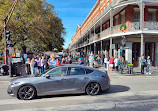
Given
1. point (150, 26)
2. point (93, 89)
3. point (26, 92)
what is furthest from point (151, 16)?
point (26, 92)

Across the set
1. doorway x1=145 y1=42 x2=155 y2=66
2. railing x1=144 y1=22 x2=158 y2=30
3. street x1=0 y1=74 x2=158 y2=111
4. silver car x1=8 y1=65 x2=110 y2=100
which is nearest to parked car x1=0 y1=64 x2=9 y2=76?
street x1=0 y1=74 x2=158 y2=111

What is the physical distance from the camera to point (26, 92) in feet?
17.1

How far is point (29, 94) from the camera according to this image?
5.26 metres

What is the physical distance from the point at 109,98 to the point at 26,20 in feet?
52.4

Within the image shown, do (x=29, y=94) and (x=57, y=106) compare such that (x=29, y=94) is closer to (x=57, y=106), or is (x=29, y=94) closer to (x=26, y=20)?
(x=57, y=106)

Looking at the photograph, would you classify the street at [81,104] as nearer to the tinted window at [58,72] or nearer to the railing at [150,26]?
the tinted window at [58,72]

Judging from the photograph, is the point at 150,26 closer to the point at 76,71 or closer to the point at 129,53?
the point at 129,53

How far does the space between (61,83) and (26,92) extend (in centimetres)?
141

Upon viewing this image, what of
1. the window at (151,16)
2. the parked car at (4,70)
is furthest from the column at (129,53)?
the parked car at (4,70)

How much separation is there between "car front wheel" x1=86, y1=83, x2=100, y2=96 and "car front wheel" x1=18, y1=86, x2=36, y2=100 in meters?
2.24

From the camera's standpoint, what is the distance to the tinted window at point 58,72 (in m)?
5.58

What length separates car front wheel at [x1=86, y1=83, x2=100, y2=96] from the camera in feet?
18.8

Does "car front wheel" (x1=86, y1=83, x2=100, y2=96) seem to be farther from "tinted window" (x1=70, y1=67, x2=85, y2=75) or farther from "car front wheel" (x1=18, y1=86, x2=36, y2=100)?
"car front wheel" (x1=18, y1=86, x2=36, y2=100)

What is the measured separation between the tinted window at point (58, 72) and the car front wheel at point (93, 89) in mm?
1198
